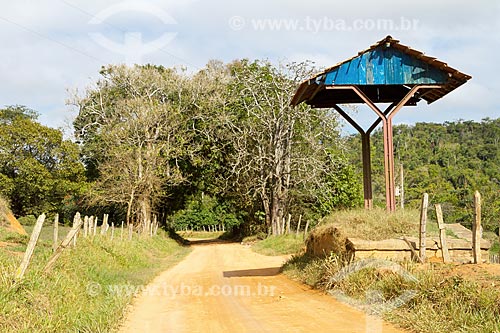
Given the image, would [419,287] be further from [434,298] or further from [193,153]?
[193,153]

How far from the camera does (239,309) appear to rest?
9961 mm

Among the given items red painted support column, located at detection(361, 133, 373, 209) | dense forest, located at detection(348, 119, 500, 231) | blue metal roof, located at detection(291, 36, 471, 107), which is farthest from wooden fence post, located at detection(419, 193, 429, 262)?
dense forest, located at detection(348, 119, 500, 231)

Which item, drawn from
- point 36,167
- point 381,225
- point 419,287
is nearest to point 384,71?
point 381,225

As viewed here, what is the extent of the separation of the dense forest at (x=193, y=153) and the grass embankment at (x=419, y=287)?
20174 mm

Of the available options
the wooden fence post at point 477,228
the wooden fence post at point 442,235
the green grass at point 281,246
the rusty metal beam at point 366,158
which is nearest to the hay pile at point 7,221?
the green grass at point 281,246

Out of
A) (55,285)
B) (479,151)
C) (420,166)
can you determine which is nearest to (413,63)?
(55,285)

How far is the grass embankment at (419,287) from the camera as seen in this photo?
7.04m

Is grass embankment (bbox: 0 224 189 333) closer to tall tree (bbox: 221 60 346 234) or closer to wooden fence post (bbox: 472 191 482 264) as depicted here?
wooden fence post (bbox: 472 191 482 264)

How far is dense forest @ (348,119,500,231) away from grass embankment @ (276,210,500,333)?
82.1 feet

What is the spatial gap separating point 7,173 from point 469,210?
3583 centimetres

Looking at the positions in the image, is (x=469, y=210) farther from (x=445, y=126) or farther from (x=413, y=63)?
(x=445, y=126)

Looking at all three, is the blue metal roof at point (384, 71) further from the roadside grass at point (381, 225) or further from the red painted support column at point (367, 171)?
the roadside grass at point (381, 225)

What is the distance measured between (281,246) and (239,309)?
16.5m

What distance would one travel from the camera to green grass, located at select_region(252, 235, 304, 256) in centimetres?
2424
